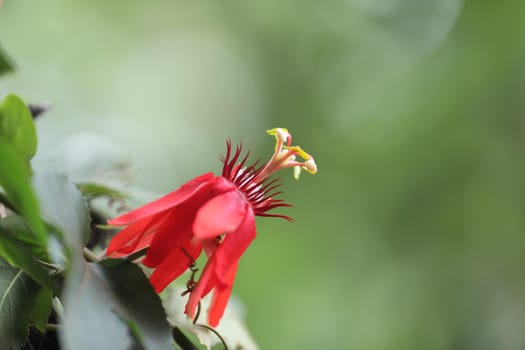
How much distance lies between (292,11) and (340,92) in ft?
1.33

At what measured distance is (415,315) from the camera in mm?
1944

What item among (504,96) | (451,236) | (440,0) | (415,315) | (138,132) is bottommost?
(415,315)

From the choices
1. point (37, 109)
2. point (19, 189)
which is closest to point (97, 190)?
point (37, 109)

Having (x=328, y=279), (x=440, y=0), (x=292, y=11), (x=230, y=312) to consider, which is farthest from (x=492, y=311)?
(x=230, y=312)

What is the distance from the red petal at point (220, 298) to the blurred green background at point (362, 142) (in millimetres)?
1471

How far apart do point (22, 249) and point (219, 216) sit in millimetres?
73

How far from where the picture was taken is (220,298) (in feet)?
0.86

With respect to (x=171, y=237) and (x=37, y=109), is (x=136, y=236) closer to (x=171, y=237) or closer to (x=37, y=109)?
(x=171, y=237)

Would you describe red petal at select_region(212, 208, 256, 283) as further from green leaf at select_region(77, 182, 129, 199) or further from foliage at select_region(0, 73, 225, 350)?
green leaf at select_region(77, 182, 129, 199)

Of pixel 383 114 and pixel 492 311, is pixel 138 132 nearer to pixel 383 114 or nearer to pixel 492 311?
pixel 383 114

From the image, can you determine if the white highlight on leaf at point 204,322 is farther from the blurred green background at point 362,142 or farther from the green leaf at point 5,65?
the blurred green background at point 362,142

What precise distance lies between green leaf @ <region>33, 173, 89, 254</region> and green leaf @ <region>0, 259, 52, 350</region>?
0.03m

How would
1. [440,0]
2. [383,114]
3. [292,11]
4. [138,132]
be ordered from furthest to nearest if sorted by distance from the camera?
[292,11], [440,0], [383,114], [138,132]

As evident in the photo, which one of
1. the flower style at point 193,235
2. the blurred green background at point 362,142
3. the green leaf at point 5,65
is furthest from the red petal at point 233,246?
the blurred green background at point 362,142
